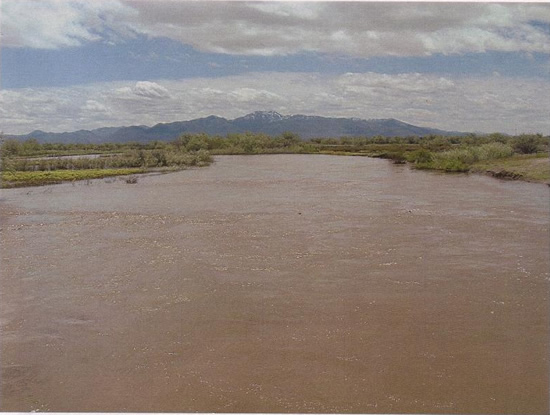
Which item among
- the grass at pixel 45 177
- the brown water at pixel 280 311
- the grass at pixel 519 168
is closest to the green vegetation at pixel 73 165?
the grass at pixel 45 177

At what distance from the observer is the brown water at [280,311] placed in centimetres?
434

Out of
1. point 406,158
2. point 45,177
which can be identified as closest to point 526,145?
point 406,158

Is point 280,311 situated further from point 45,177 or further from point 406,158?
point 406,158

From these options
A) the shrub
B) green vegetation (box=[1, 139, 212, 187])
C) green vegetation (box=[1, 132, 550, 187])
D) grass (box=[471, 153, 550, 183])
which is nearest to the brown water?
grass (box=[471, 153, 550, 183])

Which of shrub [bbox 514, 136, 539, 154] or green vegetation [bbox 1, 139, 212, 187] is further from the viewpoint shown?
shrub [bbox 514, 136, 539, 154]

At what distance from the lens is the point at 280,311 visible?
5984 mm

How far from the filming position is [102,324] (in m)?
5.74

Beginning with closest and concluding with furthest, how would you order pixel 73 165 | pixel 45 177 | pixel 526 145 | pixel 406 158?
pixel 45 177, pixel 526 145, pixel 73 165, pixel 406 158

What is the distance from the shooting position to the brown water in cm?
434

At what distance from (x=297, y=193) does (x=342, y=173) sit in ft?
22.9

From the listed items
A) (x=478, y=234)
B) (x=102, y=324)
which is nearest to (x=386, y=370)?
(x=102, y=324)

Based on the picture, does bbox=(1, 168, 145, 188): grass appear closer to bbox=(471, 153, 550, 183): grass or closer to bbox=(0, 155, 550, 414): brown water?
bbox=(0, 155, 550, 414): brown water

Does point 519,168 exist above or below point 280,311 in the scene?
above

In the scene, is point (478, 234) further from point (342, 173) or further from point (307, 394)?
point (342, 173)
